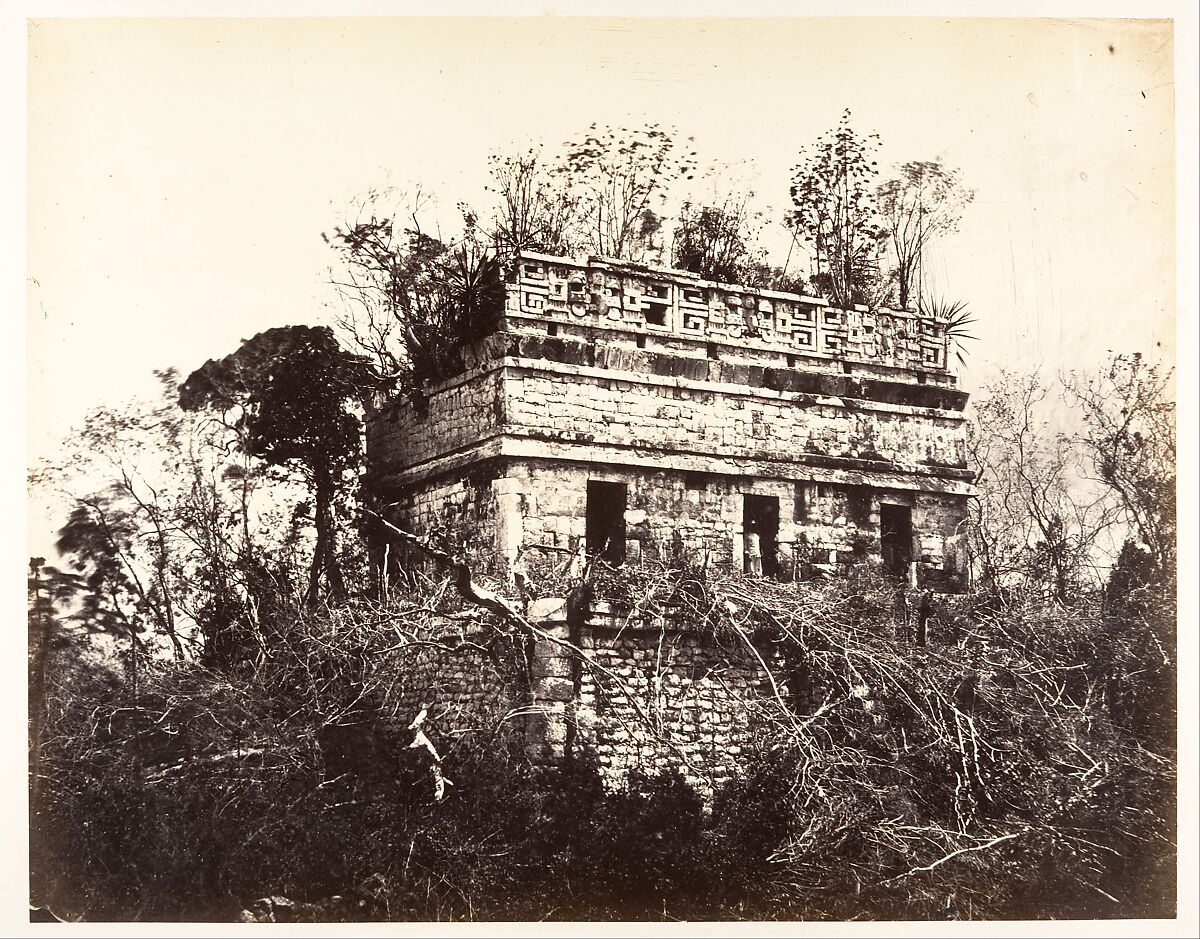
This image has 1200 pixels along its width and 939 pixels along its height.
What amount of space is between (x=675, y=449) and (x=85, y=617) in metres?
4.17

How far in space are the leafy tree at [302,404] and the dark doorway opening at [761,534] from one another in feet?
9.41

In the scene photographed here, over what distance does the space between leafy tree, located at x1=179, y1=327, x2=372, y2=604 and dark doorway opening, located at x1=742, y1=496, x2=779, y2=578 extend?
9.41 feet

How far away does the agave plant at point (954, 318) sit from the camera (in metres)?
9.62

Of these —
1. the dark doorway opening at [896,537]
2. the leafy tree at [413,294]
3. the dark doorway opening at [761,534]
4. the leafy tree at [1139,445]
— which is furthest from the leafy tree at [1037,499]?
the leafy tree at [413,294]

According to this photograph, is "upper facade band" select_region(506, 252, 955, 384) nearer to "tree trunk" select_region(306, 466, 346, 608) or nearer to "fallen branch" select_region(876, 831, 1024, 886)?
"tree trunk" select_region(306, 466, 346, 608)

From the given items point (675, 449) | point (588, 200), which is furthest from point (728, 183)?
point (675, 449)

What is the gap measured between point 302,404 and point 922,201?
15.3ft

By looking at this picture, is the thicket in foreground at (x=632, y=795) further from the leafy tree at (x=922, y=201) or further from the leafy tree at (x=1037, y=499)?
the leafy tree at (x=922, y=201)

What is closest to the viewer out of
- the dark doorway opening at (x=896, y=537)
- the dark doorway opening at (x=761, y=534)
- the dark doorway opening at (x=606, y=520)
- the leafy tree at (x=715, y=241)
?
the dark doorway opening at (x=606, y=520)

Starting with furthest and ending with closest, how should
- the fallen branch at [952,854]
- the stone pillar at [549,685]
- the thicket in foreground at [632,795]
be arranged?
the fallen branch at [952,854]
the stone pillar at [549,685]
the thicket in foreground at [632,795]

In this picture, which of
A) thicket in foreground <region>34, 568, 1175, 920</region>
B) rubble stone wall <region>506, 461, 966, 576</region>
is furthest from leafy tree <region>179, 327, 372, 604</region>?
rubble stone wall <region>506, 461, 966, 576</region>

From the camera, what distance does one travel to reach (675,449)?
939 centimetres

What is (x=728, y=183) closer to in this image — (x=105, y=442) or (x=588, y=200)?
(x=588, y=200)

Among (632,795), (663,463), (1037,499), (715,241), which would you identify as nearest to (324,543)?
(663,463)
